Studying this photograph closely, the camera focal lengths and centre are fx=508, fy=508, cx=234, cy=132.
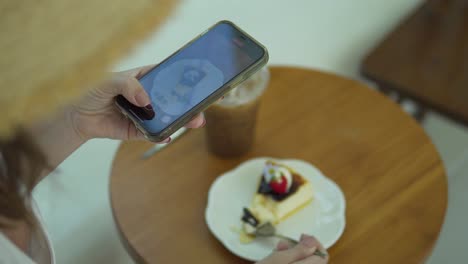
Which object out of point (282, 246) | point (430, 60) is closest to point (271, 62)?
point (430, 60)

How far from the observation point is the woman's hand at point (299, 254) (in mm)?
720

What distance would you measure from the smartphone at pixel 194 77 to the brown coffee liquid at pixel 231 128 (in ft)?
0.30

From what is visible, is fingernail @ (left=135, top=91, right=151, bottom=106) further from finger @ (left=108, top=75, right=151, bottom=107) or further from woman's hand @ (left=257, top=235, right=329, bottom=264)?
woman's hand @ (left=257, top=235, right=329, bottom=264)

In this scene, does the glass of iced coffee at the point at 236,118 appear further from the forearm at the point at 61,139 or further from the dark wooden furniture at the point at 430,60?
the dark wooden furniture at the point at 430,60

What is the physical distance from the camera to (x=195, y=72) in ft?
2.52

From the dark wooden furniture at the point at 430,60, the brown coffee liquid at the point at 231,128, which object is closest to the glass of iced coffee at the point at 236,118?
the brown coffee liquid at the point at 231,128

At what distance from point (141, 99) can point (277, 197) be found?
274 millimetres

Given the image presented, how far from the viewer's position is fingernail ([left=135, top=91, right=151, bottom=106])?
0.73m

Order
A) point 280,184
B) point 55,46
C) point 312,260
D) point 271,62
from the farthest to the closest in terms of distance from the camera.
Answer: point 271,62 → point 280,184 → point 312,260 → point 55,46

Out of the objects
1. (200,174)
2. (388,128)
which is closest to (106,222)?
(200,174)

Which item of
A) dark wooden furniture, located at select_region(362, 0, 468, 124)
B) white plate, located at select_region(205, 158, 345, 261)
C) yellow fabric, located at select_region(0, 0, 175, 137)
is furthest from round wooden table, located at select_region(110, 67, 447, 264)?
yellow fabric, located at select_region(0, 0, 175, 137)

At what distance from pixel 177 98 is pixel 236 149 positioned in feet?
0.68

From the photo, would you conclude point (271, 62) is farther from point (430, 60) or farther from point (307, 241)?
point (307, 241)

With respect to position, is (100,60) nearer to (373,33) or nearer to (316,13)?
(316,13)
